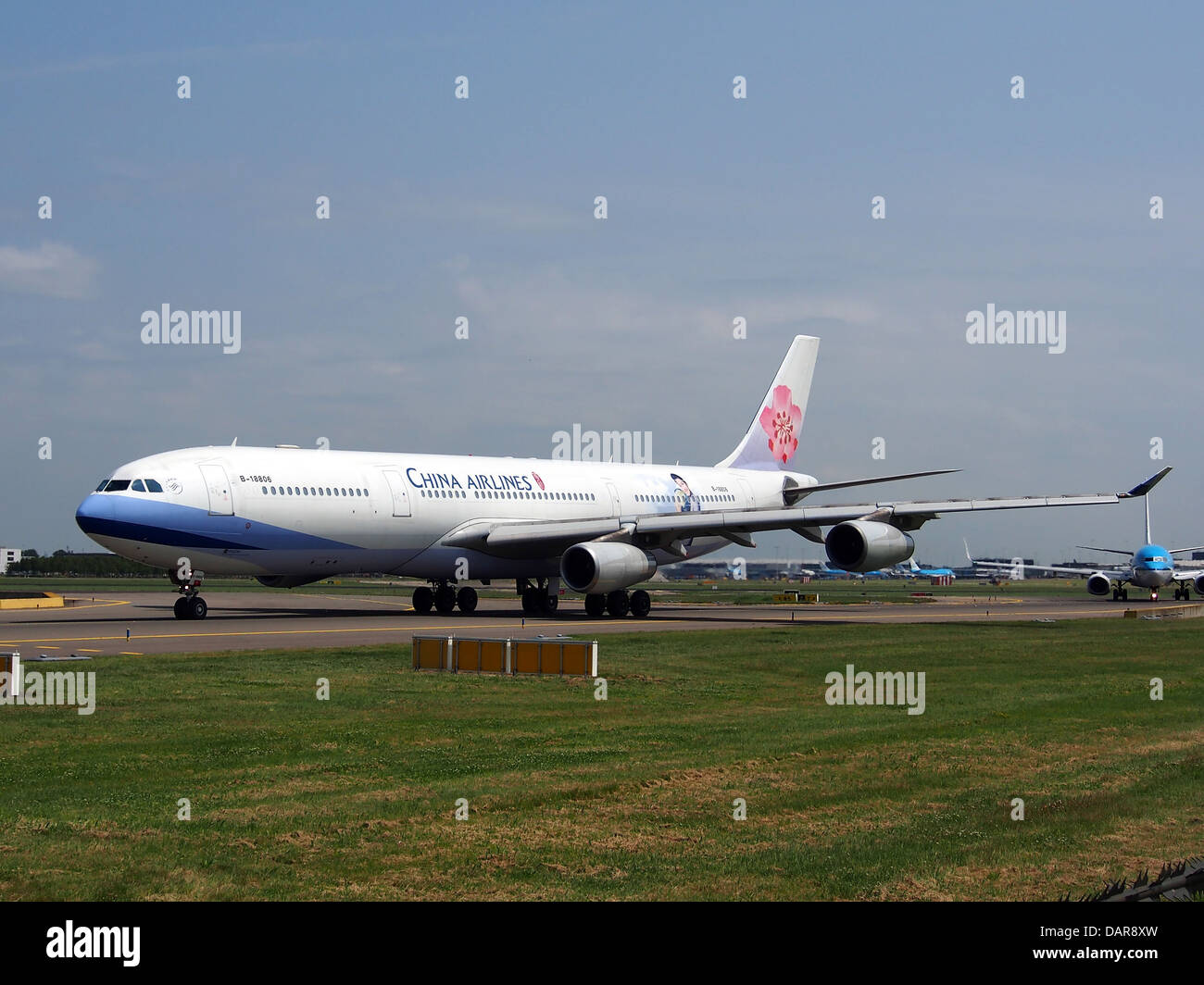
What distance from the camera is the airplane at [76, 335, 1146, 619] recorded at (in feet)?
119

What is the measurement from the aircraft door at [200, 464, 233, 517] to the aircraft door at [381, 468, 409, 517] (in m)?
5.77

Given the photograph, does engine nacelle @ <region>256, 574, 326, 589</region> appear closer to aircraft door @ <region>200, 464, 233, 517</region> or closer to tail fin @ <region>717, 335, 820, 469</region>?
aircraft door @ <region>200, 464, 233, 517</region>

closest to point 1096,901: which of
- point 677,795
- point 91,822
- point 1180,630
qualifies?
point 677,795

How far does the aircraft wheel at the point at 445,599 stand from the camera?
44.6 metres

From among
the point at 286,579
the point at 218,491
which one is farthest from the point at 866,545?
the point at 218,491

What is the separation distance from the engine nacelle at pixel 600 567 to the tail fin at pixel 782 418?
18.0m

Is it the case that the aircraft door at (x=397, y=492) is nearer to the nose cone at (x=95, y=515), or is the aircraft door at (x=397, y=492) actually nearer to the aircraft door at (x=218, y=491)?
the aircraft door at (x=218, y=491)

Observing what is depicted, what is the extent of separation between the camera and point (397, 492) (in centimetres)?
4122

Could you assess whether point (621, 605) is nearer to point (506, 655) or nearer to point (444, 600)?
point (444, 600)

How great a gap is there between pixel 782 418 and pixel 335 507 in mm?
26652

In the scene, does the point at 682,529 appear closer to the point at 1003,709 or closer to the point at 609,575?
the point at 609,575
